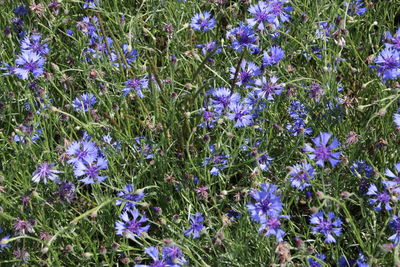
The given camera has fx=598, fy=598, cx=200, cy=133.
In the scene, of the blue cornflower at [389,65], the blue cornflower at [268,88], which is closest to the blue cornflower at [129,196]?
the blue cornflower at [268,88]

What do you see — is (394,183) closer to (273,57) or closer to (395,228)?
(395,228)

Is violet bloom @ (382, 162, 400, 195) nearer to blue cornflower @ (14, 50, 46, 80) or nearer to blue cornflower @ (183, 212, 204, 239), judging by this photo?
blue cornflower @ (183, 212, 204, 239)

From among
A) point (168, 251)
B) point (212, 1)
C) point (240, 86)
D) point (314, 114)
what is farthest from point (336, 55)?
point (168, 251)

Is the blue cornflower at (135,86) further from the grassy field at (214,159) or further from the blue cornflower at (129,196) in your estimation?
the blue cornflower at (129,196)

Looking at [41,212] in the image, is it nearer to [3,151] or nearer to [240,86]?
[3,151]

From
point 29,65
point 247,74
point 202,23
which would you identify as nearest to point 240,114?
point 247,74

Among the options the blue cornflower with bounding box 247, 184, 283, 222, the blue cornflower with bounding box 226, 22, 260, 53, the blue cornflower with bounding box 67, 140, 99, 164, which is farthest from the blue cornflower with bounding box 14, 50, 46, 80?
the blue cornflower with bounding box 247, 184, 283, 222

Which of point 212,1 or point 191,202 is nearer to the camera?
point 191,202
